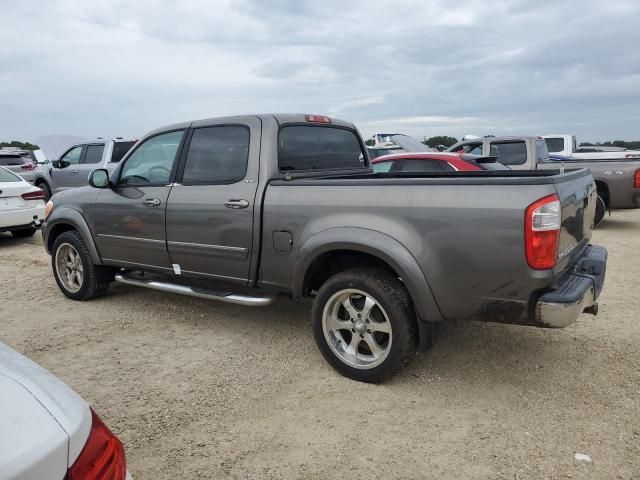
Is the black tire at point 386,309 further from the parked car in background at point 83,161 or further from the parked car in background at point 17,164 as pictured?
the parked car in background at point 17,164

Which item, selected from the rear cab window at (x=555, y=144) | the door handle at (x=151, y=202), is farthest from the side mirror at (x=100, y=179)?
the rear cab window at (x=555, y=144)

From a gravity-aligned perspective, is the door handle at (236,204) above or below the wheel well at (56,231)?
above

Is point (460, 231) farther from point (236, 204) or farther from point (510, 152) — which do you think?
point (510, 152)

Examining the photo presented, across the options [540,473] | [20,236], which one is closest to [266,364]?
[540,473]

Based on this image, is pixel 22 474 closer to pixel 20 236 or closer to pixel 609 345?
pixel 609 345

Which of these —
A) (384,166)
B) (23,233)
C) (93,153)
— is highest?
(93,153)

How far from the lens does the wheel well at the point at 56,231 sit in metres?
5.54

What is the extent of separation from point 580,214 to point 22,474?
330cm

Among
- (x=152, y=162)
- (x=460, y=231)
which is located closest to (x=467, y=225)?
(x=460, y=231)

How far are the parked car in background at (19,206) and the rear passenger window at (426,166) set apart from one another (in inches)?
251

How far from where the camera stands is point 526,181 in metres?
2.86

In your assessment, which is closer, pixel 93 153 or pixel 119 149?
pixel 119 149

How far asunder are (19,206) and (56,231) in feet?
13.3

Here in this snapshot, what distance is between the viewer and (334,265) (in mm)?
3863
